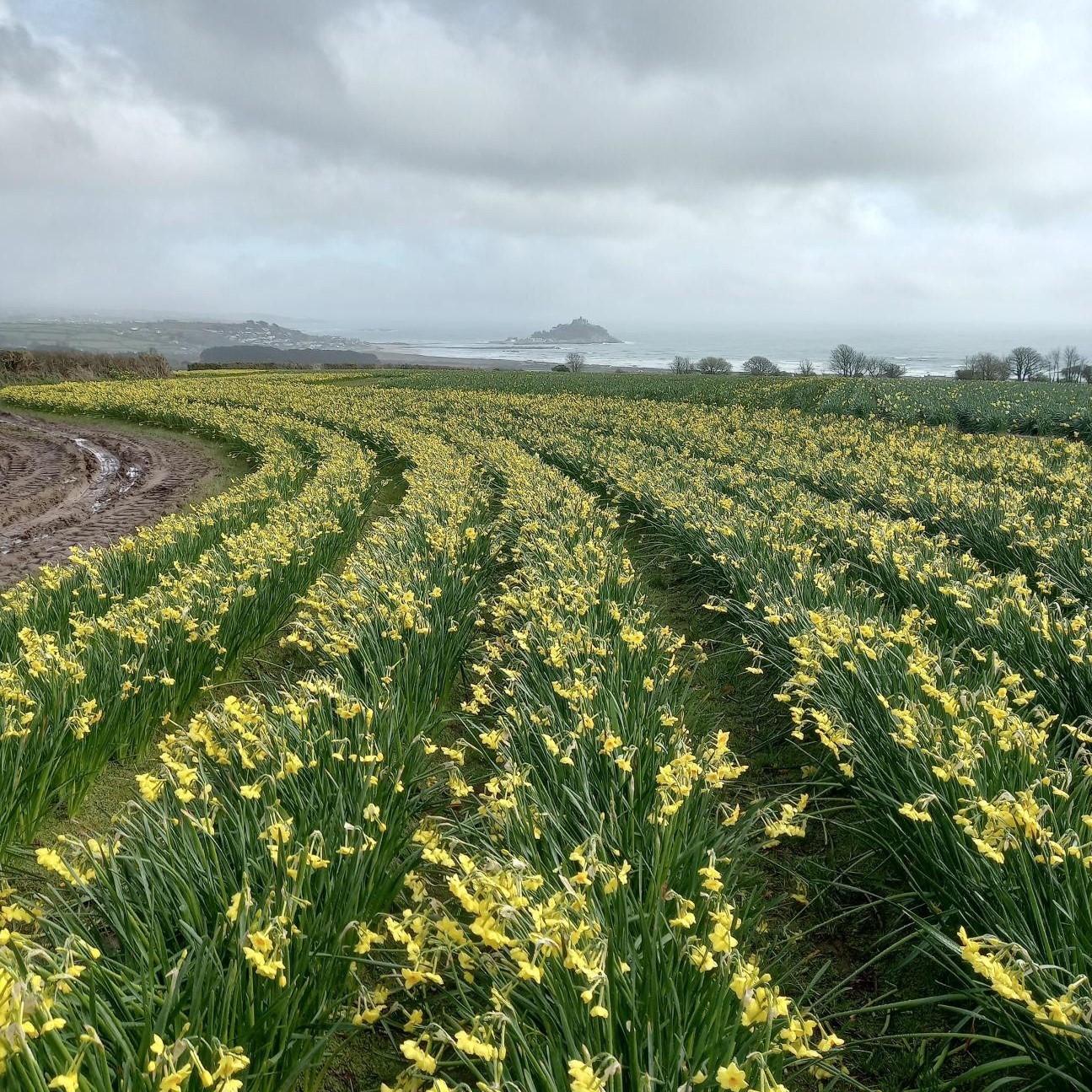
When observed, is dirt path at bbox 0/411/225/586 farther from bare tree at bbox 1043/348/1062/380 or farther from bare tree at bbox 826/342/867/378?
bare tree at bbox 1043/348/1062/380

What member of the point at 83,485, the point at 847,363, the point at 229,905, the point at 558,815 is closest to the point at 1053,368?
the point at 847,363

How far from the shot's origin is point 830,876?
324cm

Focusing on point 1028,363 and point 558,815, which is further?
point 1028,363

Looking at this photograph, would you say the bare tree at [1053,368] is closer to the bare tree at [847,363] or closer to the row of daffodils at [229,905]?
the bare tree at [847,363]

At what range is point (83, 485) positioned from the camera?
46.4 ft

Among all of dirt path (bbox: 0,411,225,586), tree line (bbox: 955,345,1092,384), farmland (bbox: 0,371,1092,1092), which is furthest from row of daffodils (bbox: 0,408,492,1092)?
tree line (bbox: 955,345,1092,384)

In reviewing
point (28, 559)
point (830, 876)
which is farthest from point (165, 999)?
point (28, 559)

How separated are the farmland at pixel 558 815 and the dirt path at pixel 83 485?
12.6 feet

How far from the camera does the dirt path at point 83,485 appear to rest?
10.0m

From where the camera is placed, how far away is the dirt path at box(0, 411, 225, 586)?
1000 centimetres

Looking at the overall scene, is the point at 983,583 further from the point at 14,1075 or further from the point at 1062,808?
the point at 14,1075

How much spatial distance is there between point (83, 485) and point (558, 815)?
15.0m

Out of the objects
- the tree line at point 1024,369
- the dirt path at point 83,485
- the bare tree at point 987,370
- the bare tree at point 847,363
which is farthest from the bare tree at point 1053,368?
the dirt path at point 83,485

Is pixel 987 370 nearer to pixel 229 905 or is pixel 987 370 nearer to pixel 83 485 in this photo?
pixel 83 485
